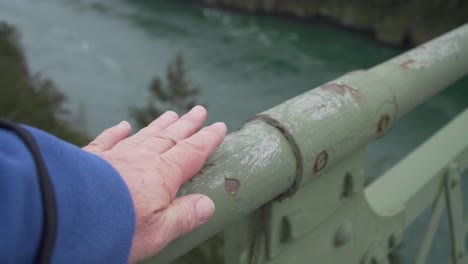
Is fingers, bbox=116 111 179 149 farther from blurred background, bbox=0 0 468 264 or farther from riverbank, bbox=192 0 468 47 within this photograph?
riverbank, bbox=192 0 468 47

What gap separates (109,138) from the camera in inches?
34.4

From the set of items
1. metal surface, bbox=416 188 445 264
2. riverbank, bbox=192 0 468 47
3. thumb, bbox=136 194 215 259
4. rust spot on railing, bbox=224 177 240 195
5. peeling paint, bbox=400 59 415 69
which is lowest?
riverbank, bbox=192 0 468 47

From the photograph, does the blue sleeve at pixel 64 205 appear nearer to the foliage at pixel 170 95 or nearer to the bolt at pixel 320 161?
the bolt at pixel 320 161

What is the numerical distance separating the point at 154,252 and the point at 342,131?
0.39 metres

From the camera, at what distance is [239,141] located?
0.79 m

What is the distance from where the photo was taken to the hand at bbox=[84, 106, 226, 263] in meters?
0.67

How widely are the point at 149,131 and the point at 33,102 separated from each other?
12.6 metres

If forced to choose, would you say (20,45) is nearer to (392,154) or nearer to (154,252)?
(392,154)

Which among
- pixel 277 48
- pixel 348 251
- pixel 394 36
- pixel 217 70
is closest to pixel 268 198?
pixel 348 251

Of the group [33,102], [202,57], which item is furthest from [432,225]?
[202,57]

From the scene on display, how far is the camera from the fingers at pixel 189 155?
0.73 m

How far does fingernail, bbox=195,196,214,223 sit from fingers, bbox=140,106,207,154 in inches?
5.4

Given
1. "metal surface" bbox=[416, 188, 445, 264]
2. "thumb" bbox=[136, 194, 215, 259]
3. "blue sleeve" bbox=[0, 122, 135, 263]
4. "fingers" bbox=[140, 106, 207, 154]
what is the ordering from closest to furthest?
"blue sleeve" bbox=[0, 122, 135, 263]
"thumb" bbox=[136, 194, 215, 259]
"fingers" bbox=[140, 106, 207, 154]
"metal surface" bbox=[416, 188, 445, 264]

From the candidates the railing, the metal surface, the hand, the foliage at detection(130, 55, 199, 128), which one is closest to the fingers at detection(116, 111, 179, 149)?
the hand
